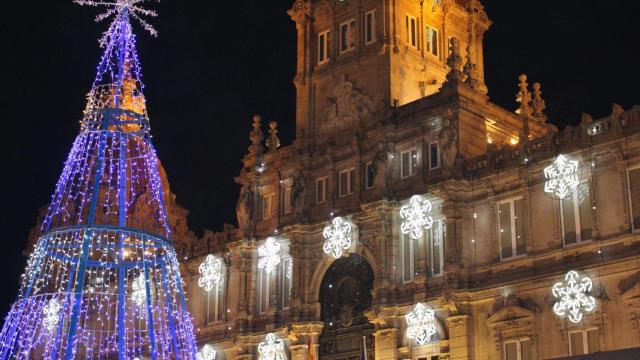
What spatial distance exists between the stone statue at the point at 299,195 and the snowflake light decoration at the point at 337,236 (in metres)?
2.24

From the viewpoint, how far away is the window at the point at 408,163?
167 ft

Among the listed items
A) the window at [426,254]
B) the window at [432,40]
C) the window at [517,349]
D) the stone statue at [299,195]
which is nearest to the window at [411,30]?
the window at [432,40]

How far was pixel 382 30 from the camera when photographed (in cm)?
5478

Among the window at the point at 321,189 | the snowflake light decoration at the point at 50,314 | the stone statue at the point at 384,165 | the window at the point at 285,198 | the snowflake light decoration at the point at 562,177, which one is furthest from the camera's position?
the window at the point at 285,198

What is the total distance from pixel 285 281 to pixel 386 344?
10.0m

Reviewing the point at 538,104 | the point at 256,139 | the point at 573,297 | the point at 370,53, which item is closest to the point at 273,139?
the point at 256,139

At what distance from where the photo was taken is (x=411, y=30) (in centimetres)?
5628

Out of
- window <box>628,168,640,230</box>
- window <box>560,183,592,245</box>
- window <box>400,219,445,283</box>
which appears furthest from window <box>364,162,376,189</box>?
window <box>628,168,640,230</box>

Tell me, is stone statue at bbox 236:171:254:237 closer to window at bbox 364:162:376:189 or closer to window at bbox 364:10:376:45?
window at bbox 364:162:376:189

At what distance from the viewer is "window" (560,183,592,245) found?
4253cm

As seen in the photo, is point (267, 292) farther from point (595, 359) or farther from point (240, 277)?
point (595, 359)

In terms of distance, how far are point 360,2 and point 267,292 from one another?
18970mm

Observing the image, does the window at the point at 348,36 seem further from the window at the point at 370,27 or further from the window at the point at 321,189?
the window at the point at 321,189

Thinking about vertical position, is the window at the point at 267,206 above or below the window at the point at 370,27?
below
